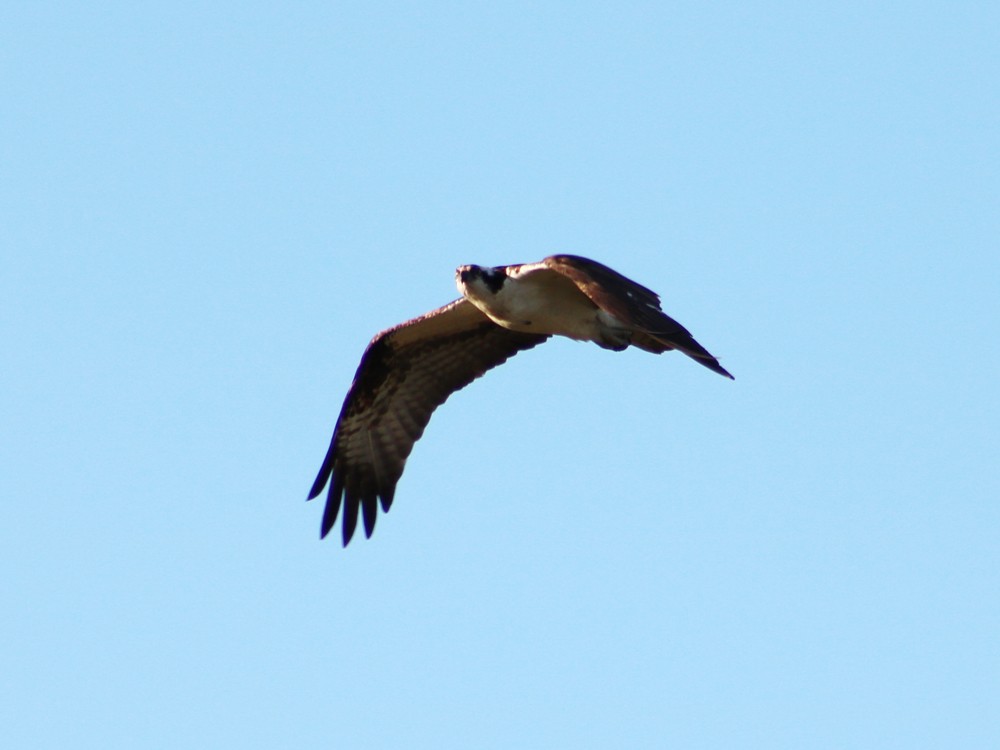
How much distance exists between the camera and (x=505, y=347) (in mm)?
15898

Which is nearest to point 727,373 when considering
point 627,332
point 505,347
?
point 627,332

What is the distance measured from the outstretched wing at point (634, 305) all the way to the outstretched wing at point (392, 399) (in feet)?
8.42

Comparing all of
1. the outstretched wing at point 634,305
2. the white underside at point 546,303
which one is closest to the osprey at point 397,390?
the white underside at point 546,303

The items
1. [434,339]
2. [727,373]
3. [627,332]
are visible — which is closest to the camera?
[727,373]

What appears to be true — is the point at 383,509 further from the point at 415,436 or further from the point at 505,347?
the point at 505,347

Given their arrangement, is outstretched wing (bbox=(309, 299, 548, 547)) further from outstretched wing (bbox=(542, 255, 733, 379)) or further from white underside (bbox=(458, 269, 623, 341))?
outstretched wing (bbox=(542, 255, 733, 379))

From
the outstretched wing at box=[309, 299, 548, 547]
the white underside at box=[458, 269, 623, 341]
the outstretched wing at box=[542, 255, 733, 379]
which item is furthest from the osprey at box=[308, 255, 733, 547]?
the outstretched wing at box=[542, 255, 733, 379]

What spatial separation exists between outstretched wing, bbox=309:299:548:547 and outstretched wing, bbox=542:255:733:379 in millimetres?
2565

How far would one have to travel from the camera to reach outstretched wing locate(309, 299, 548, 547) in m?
15.9

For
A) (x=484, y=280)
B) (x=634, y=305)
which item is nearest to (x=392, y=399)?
(x=484, y=280)

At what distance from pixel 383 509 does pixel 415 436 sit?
0.75m

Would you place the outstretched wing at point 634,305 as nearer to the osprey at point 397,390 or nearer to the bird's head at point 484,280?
the bird's head at point 484,280

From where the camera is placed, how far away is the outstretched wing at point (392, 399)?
15.9m

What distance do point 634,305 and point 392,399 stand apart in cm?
427
